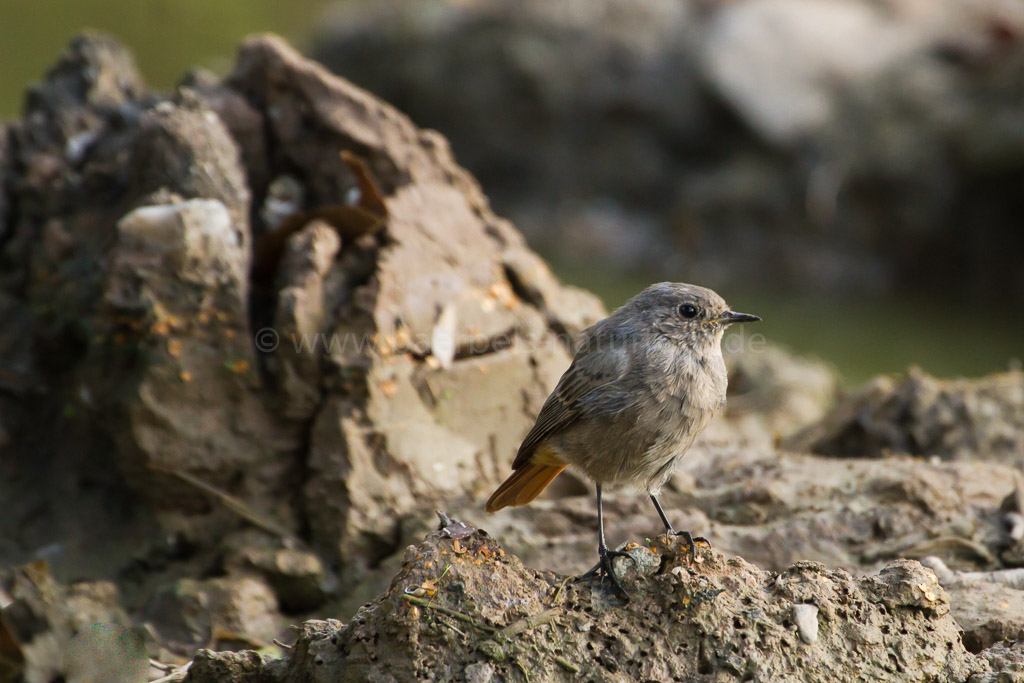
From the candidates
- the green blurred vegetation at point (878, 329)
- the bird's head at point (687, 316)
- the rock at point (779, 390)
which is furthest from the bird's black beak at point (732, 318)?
the green blurred vegetation at point (878, 329)

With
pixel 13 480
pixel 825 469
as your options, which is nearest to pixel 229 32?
pixel 13 480

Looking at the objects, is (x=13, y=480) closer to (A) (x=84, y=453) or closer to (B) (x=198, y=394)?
(A) (x=84, y=453)

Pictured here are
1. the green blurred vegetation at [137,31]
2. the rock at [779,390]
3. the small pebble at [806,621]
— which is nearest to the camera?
the small pebble at [806,621]

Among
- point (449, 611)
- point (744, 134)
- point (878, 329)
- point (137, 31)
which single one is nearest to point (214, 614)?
point (449, 611)

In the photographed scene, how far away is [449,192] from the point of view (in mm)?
5191

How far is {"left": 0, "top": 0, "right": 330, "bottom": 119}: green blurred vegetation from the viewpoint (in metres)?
14.6

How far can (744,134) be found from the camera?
14000mm

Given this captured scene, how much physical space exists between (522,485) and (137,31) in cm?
1395

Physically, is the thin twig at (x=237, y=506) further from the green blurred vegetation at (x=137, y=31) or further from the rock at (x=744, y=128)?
the green blurred vegetation at (x=137, y=31)

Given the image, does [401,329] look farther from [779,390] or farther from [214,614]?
[779,390]

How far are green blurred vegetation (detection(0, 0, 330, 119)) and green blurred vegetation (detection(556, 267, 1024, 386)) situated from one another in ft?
24.7

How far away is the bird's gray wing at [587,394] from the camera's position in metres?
3.55

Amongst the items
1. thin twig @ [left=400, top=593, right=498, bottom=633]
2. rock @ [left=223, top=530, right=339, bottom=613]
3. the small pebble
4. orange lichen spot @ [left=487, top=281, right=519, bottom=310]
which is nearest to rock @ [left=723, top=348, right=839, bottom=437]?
orange lichen spot @ [left=487, top=281, right=519, bottom=310]

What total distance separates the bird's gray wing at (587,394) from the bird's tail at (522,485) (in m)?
0.06
